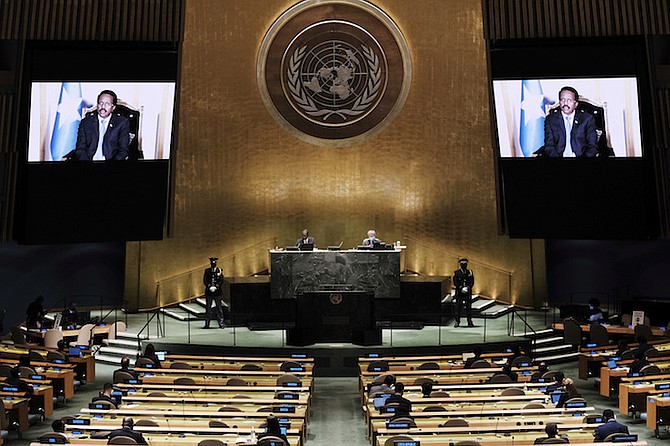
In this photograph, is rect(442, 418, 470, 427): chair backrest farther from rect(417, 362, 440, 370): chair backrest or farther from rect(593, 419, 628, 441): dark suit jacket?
rect(417, 362, 440, 370): chair backrest

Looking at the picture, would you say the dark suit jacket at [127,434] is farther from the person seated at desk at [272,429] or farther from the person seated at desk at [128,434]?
the person seated at desk at [272,429]

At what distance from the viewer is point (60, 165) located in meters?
18.5

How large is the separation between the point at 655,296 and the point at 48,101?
1627 centimetres

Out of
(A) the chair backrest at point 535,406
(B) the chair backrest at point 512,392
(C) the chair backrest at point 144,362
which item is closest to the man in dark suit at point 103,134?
(C) the chair backrest at point 144,362

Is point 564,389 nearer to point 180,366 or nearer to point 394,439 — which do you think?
point 394,439

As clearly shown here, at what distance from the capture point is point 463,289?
22.5 m

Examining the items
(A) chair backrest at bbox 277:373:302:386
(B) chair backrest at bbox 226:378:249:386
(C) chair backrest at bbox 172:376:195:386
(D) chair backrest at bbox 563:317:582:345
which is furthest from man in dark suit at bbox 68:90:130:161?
(D) chair backrest at bbox 563:317:582:345

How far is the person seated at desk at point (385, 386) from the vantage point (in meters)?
14.5

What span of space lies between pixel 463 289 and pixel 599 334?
11.2 ft

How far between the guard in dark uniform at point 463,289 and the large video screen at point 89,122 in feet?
25.1

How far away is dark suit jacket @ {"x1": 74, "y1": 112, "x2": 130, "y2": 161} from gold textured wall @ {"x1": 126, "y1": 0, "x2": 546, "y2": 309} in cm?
644

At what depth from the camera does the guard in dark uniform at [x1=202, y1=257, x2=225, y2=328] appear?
22297 mm

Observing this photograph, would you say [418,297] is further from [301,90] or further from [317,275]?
[301,90]

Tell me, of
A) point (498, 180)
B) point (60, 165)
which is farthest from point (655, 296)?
point (60, 165)
